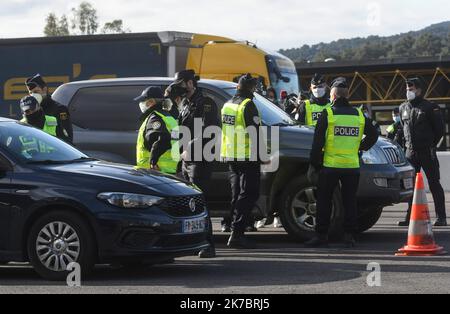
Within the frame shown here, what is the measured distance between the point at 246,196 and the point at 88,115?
2723mm

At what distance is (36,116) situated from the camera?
11516 millimetres

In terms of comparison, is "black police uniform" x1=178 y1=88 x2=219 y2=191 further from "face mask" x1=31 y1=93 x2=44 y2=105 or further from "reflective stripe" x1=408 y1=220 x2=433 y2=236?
"reflective stripe" x1=408 y1=220 x2=433 y2=236

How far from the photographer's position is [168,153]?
1092 centimetres

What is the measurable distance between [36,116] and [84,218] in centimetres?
311

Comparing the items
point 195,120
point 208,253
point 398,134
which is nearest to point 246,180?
point 195,120

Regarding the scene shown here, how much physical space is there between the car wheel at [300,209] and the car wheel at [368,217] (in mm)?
1209

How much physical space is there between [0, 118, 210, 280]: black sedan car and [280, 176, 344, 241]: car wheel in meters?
2.63

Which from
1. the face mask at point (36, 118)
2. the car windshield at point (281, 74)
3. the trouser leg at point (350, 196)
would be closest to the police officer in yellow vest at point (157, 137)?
the face mask at point (36, 118)

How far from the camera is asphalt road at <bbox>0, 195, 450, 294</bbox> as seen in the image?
8242mm

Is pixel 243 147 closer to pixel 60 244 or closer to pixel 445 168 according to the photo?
pixel 60 244

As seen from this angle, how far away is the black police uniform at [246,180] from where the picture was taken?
1094 cm

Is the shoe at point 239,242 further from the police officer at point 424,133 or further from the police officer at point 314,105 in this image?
the police officer at point 424,133
